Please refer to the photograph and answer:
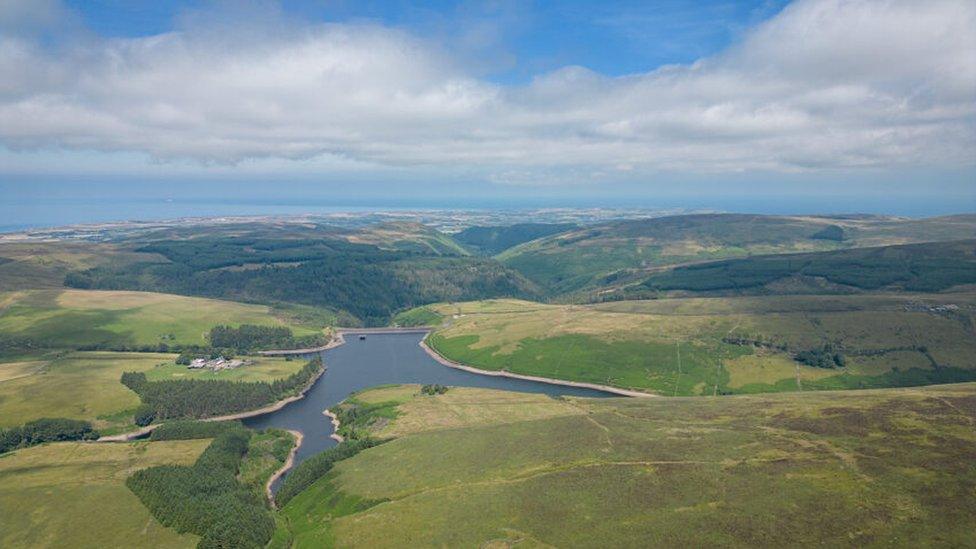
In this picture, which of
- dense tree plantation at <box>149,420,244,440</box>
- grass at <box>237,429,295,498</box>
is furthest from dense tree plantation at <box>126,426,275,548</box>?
dense tree plantation at <box>149,420,244,440</box>

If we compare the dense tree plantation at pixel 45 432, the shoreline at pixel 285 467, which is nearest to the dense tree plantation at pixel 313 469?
the shoreline at pixel 285 467

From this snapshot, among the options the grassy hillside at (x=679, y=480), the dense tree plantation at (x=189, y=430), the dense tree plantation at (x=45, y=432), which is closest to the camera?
the grassy hillside at (x=679, y=480)

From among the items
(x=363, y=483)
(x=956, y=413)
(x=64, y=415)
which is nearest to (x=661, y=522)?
(x=363, y=483)

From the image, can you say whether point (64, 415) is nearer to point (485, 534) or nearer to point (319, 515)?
point (319, 515)

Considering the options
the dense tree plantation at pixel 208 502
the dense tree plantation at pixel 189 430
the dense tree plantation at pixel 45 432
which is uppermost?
the dense tree plantation at pixel 208 502

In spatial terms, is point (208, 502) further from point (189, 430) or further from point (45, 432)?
Answer: point (45, 432)

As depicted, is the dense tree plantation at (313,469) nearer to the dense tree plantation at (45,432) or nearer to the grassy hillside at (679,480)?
the grassy hillside at (679,480)
